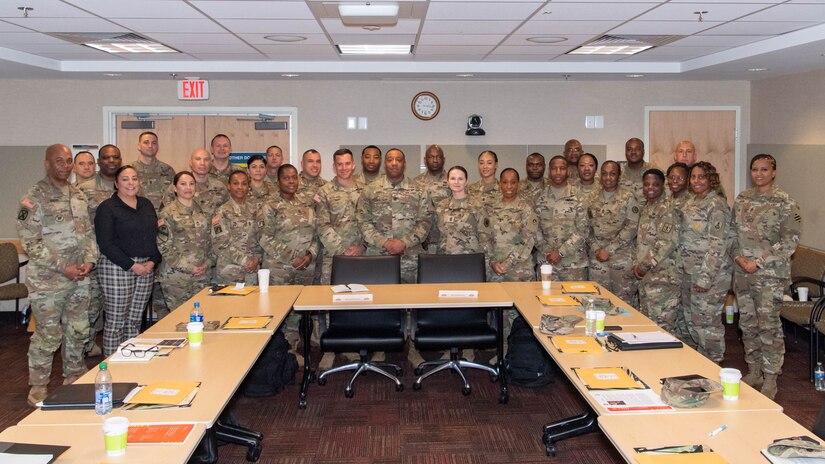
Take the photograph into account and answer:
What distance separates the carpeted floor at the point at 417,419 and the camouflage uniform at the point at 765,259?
38cm

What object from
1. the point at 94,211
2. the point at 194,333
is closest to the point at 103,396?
the point at 194,333

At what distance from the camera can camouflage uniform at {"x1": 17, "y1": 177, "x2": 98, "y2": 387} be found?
500 cm

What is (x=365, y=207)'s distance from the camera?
20.6 ft

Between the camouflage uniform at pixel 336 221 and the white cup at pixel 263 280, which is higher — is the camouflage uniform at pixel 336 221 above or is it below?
above

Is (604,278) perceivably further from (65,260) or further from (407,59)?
(65,260)

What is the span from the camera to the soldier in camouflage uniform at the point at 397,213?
622 centimetres

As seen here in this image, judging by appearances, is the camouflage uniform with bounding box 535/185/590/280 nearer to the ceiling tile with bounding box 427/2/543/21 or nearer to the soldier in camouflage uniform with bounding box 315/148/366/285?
the soldier in camouflage uniform with bounding box 315/148/366/285

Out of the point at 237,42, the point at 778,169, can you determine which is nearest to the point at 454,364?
the point at 237,42

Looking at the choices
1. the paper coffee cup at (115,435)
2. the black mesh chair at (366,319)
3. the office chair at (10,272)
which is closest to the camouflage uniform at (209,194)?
the black mesh chair at (366,319)

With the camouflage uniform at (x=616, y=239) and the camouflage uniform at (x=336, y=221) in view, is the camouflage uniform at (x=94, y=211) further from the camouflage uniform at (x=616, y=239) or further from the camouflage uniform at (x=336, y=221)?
the camouflage uniform at (x=616, y=239)

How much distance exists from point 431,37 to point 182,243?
8.53 ft

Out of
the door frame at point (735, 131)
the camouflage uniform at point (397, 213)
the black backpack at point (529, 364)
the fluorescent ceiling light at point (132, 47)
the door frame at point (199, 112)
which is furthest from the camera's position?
the door frame at point (735, 131)

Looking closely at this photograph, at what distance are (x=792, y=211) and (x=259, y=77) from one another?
5.42 m

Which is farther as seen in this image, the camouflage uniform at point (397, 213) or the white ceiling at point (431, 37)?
the camouflage uniform at point (397, 213)
